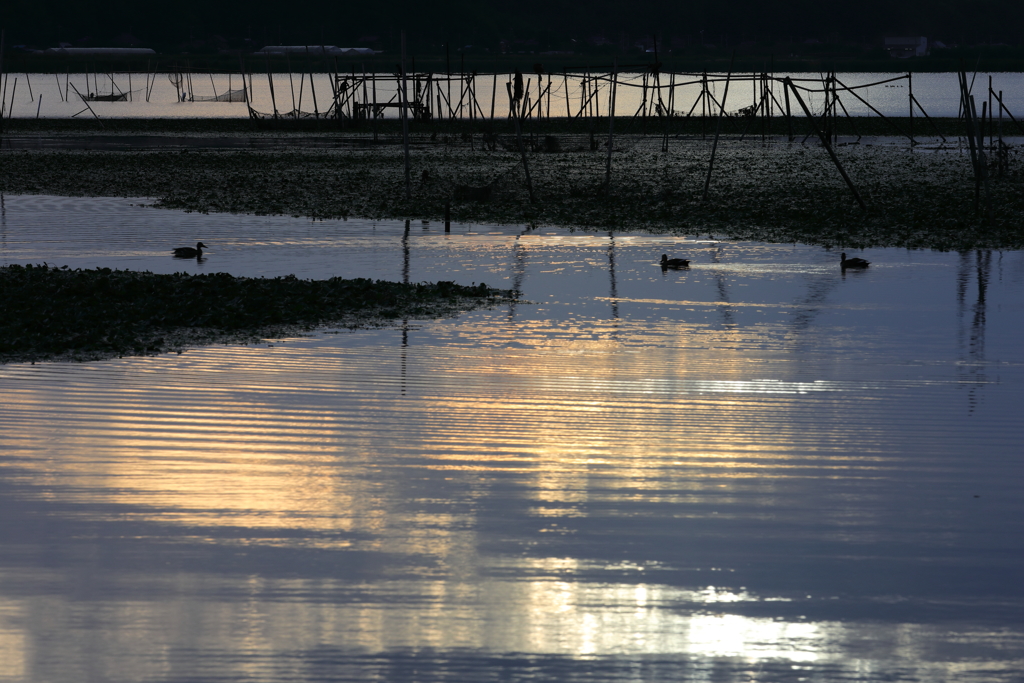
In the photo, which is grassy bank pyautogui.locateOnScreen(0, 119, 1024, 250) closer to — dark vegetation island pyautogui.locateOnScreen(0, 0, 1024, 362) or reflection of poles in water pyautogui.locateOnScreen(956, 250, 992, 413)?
dark vegetation island pyautogui.locateOnScreen(0, 0, 1024, 362)

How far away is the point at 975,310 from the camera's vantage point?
464 inches

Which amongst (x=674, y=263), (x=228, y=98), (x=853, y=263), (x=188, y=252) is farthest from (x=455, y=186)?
(x=228, y=98)

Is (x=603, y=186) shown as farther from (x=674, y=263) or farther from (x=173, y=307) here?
(x=173, y=307)

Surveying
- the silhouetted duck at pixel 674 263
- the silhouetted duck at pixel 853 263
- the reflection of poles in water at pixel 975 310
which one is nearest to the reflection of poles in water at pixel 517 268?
the silhouetted duck at pixel 674 263

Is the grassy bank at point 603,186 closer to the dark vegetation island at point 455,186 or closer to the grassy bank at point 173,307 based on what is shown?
the dark vegetation island at point 455,186

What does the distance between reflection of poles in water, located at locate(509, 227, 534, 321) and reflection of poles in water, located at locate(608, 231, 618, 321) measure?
3.42 feet

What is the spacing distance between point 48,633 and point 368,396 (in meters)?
3.97

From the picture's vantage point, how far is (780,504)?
6027mm

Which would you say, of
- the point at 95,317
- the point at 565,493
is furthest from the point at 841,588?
the point at 95,317

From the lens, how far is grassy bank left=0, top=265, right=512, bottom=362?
1007 cm

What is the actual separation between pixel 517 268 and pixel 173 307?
16.1 ft

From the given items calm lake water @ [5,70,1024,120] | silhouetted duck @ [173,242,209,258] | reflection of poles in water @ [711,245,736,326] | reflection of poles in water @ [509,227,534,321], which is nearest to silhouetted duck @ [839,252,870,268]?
reflection of poles in water @ [711,245,736,326]
